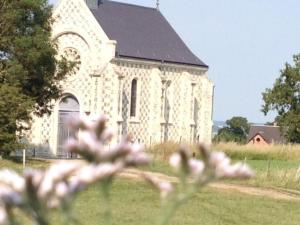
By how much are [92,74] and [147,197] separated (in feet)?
105

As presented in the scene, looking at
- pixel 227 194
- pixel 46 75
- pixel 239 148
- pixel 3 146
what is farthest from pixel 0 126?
pixel 239 148

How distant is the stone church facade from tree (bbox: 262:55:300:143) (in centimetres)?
450

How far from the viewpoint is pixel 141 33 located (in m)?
57.2

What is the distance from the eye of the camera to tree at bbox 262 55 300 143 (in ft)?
206

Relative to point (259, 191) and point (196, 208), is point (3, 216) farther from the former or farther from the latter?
point (259, 191)

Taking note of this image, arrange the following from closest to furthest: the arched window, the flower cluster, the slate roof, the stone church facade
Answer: the flower cluster < the stone church facade < the slate roof < the arched window

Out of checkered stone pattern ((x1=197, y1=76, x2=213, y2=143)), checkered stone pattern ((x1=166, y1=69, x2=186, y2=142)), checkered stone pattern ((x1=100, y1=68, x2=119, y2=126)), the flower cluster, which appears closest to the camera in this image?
the flower cluster

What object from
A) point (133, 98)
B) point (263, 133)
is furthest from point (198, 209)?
point (263, 133)

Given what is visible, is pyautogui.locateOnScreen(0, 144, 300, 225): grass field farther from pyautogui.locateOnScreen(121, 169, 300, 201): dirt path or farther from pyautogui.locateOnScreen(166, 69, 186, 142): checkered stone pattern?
pyautogui.locateOnScreen(166, 69, 186, 142): checkered stone pattern

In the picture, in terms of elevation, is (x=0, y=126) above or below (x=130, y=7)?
below

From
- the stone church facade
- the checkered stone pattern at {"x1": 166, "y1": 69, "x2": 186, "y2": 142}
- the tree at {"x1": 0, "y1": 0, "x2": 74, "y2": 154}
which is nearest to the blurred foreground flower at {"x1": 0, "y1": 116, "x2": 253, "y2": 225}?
the tree at {"x1": 0, "y1": 0, "x2": 74, "y2": 154}

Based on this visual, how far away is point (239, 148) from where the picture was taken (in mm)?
49688

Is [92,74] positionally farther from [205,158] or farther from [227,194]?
[205,158]

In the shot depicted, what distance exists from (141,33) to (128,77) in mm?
3298
